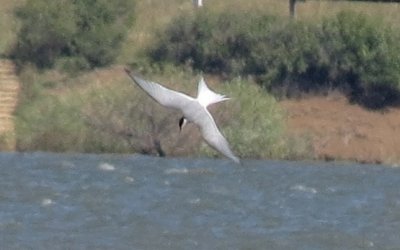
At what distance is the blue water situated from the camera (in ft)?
80.8

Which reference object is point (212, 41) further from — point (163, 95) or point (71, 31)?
point (163, 95)

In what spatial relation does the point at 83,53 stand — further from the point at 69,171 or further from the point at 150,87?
the point at 150,87

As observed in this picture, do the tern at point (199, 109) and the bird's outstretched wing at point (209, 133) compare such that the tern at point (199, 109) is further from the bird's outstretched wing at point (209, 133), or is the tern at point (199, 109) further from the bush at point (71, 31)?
the bush at point (71, 31)

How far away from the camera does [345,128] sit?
147 feet

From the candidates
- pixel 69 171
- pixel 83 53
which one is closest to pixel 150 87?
Answer: pixel 69 171

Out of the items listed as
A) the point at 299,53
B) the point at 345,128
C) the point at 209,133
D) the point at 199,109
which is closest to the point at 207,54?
the point at 299,53

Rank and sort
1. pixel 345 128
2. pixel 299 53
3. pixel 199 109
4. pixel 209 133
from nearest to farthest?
pixel 209 133 → pixel 199 109 → pixel 345 128 → pixel 299 53

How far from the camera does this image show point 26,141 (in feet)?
133

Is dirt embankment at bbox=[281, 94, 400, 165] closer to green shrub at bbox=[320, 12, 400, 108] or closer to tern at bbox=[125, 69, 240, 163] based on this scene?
green shrub at bbox=[320, 12, 400, 108]

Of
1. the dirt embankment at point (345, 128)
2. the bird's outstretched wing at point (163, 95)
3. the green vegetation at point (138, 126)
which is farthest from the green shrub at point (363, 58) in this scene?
the bird's outstretched wing at point (163, 95)

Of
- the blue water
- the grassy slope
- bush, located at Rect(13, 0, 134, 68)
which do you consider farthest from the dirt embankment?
bush, located at Rect(13, 0, 134, 68)

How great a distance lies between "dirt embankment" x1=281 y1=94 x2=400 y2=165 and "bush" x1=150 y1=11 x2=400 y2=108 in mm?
594

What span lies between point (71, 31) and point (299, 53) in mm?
6418

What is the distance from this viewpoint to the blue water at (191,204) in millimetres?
24641
